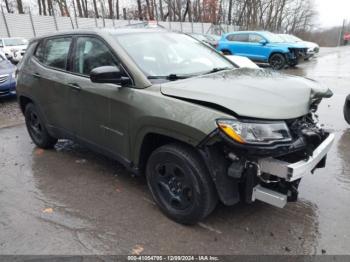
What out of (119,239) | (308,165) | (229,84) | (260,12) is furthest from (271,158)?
(260,12)

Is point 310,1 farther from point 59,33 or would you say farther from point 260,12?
point 59,33

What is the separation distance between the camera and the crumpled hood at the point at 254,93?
2.65 metres

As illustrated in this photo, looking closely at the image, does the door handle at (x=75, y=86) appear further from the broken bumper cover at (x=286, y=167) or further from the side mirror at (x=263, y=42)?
the side mirror at (x=263, y=42)

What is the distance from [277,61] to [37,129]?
1377 cm

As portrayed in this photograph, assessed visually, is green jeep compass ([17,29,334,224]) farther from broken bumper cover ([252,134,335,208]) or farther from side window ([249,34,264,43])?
side window ([249,34,264,43])

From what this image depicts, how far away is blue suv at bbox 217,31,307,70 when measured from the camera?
639 inches

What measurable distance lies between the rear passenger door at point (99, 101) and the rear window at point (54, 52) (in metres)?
0.24

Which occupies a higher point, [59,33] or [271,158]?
[59,33]

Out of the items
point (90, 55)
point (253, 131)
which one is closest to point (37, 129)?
point (90, 55)

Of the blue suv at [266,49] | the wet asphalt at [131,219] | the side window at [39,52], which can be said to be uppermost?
the side window at [39,52]

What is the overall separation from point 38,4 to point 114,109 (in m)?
39.5

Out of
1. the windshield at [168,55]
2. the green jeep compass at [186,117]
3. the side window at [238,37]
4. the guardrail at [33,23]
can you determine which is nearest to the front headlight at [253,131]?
the green jeep compass at [186,117]

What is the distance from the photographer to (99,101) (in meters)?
3.64

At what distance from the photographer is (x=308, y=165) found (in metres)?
2.70
